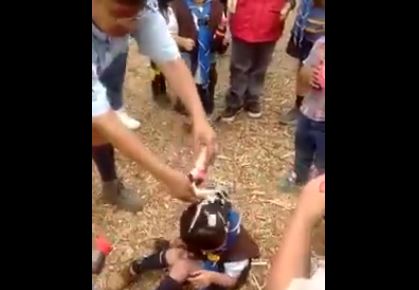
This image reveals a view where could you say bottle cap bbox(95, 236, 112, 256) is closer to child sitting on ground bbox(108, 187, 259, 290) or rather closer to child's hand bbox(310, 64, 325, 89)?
child sitting on ground bbox(108, 187, 259, 290)

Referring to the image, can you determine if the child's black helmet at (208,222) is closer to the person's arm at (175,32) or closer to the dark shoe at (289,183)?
the dark shoe at (289,183)

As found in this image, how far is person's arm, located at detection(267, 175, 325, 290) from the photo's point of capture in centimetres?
155

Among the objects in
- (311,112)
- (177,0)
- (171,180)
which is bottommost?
(171,180)

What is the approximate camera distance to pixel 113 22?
5.05ft

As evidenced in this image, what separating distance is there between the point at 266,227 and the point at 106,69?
0.98 feet

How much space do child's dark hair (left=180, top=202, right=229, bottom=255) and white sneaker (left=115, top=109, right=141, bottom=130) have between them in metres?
0.13

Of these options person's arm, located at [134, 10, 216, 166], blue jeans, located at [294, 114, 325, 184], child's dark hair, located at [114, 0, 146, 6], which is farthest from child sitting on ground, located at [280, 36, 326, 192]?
child's dark hair, located at [114, 0, 146, 6]

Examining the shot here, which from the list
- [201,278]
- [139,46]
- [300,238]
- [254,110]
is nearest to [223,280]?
[201,278]

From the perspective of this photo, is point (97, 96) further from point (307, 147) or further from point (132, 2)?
point (307, 147)

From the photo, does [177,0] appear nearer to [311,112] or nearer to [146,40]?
[146,40]

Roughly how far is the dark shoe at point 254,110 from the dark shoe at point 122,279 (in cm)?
26

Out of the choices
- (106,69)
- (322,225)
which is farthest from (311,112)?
(106,69)

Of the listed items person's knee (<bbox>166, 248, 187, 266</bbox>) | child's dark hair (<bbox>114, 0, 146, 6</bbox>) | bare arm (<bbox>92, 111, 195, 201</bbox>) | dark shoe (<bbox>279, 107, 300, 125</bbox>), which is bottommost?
person's knee (<bbox>166, 248, 187, 266</bbox>)

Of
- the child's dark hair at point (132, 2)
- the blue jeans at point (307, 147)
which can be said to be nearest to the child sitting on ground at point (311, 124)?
the blue jeans at point (307, 147)
